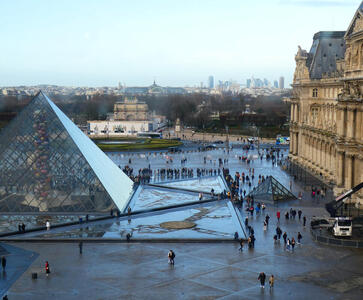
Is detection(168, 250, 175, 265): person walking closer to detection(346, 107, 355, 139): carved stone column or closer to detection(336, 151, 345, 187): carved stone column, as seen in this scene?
detection(346, 107, 355, 139): carved stone column

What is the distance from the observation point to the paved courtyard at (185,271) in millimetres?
17766

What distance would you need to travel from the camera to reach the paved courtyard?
58.3 ft

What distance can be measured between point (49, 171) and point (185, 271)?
11.2m

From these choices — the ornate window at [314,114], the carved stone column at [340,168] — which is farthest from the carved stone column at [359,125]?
the ornate window at [314,114]

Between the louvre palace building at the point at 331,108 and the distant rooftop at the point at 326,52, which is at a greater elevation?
the distant rooftop at the point at 326,52

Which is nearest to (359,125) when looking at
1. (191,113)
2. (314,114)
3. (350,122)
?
(350,122)

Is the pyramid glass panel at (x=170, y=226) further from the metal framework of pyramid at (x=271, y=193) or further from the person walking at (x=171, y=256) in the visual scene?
the metal framework of pyramid at (x=271, y=193)

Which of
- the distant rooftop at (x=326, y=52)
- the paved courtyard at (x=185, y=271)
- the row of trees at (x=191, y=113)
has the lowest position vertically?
the paved courtyard at (x=185, y=271)

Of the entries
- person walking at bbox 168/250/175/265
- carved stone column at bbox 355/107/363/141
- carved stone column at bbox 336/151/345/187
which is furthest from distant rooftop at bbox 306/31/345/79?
person walking at bbox 168/250/175/265

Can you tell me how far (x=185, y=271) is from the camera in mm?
19859

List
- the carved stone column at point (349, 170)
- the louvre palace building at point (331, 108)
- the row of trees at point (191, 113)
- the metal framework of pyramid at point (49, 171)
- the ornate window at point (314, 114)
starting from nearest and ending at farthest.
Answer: the metal framework of pyramid at point (49, 171), the louvre palace building at point (331, 108), the carved stone column at point (349, 170), the ornate window at point (314, 114), the row of trees at point (191, 113)

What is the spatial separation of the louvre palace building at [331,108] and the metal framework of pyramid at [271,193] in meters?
2.72

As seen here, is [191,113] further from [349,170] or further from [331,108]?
[349,170]

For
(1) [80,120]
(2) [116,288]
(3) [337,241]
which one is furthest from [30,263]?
(1) [80,120]
